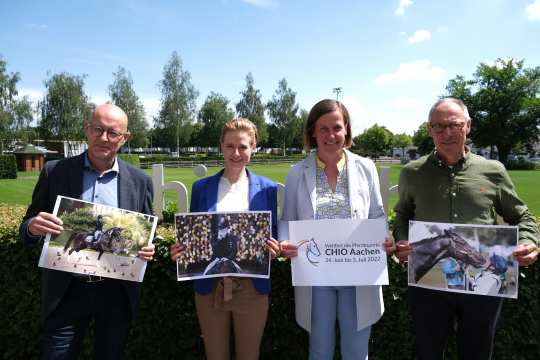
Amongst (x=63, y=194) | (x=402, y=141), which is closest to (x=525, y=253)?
(x=63, y=194)

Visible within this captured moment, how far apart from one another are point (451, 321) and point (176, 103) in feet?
200

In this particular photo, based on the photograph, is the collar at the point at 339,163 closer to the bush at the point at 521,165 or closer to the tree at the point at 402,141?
the bush at the point at 521,165

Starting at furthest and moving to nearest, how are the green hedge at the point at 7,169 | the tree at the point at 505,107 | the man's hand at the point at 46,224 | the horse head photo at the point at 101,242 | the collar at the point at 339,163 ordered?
the tree at the point at 505,107
the green hedge at the point at 7,169
the collar at the point at 339,163
the horse head photo at the point at 101,242
the man's hand at the point at 46,224

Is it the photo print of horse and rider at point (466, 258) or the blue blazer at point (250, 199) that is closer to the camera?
the photo print of horse and rider at point (466, 258)

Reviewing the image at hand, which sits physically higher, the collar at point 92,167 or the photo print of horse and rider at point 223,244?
the collar at point 92,167

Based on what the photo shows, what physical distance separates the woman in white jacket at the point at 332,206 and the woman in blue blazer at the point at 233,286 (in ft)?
0.85

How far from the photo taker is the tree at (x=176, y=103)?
59.9 m

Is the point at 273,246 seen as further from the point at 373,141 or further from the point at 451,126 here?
the point at 373,141

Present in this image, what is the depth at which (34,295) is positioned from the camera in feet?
12.6

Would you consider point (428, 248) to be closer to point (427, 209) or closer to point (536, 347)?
point (427, 209)

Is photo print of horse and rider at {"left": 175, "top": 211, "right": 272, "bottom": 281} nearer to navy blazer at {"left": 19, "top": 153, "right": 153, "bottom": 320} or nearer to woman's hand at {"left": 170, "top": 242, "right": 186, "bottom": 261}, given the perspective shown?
woman's hand at {"left": 170, "top": 242, "right": 186, "bottom": 261}

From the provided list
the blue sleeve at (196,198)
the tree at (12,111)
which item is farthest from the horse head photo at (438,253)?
the tree at (12,111)

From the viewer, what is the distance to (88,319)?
8.96 feet

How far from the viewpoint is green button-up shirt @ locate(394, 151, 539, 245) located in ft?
8.65
